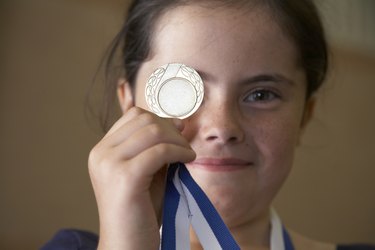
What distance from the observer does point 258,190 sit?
30.7 inches

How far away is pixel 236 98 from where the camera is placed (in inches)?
28.7

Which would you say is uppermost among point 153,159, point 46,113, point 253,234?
point 153,159

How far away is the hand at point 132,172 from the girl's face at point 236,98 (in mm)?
140

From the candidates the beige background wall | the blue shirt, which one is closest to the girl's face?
the blue shirt

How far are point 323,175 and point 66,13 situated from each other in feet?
2.99

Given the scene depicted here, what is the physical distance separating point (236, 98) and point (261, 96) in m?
0.06

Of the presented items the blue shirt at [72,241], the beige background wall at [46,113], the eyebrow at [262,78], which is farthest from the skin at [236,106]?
the beige background wall at [46,113]

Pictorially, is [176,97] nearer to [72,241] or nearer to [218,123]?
[218,123]

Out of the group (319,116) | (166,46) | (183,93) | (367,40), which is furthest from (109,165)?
(367,40)

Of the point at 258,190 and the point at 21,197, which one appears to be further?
the point at 21,197

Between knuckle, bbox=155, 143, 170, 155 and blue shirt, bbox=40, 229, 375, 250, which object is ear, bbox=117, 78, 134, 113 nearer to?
blue shirt, bbox=40, 229, 375, 250

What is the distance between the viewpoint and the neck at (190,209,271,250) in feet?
2.73

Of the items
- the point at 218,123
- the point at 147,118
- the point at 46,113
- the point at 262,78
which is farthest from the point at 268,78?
the point at 46,113

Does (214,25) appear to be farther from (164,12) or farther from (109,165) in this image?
(109,165)
